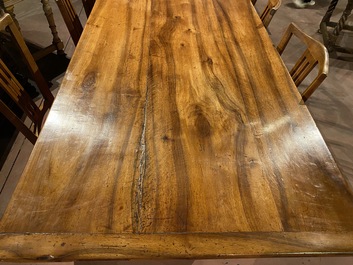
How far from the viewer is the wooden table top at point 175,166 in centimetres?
69

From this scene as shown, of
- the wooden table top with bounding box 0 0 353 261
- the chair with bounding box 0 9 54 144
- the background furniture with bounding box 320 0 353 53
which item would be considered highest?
the wooden table top with bounding box 0 0 353 261

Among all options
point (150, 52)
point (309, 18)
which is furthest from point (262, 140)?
point (309, 18)

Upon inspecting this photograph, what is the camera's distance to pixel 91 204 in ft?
2.44

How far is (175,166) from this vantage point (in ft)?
→ 2.76

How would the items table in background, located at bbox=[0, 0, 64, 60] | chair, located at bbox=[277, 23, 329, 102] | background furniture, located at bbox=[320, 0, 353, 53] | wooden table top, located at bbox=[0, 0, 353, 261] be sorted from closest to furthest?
wooden table top, located at bbox=[0, 0, 353, 261] < chair, located at bbox=[277, 23, 329, 102] < table in background, located at bbox=[0, 0, 64, 60] < background furniture, located at bbox=[320, 0, 353, 53]

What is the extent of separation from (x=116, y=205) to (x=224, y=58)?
0.83 meters

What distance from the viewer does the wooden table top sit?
2.25 ft

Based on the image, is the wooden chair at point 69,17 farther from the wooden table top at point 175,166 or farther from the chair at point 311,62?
the chair at point 311,62

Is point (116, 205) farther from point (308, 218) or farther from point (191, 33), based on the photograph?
point (191, 33)

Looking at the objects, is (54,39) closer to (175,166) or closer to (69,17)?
(69,17)

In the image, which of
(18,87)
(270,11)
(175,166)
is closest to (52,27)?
(18,87)

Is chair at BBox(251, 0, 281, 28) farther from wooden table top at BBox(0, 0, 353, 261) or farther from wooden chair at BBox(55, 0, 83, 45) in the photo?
wooden chair at BBox(55, 0, 83, 45)

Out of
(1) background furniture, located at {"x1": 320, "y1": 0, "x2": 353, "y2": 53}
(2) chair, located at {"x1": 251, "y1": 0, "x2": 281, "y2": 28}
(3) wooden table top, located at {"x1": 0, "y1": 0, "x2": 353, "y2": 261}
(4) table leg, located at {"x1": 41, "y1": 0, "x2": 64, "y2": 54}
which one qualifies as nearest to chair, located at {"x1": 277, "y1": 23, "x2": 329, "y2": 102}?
(3) wooden table top, located at {"x1": 0, "y1": 0, "x2": 353, "y2": 261}

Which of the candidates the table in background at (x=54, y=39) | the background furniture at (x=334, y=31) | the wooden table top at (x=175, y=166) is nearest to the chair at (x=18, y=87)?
the wooden table top at (x=175, y=166)
